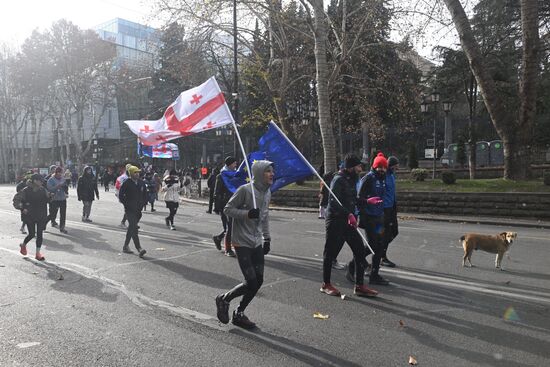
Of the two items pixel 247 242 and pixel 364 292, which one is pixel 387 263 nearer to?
pixel 364 292

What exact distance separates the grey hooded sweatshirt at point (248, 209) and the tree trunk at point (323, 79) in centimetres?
1496

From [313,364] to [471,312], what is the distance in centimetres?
233

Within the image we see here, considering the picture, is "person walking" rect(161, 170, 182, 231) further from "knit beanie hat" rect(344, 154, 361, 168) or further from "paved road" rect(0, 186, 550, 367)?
"knit beanie hat" rect(344, 154, 361, 168)

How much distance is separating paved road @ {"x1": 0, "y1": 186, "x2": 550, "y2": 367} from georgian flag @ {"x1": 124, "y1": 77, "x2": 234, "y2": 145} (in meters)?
2.33

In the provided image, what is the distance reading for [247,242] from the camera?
4.93 m

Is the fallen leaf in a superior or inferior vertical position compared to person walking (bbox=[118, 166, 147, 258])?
inferior

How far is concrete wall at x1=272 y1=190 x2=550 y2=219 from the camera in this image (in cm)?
1558

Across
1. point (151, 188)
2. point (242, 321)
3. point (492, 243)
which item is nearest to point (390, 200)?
point (492, 243)

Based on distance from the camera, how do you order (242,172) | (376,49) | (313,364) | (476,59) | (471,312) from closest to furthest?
(313,364), (471,312), (242,172), (476,59), (376,49)

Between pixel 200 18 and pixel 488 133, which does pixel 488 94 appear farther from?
pixel 488 133

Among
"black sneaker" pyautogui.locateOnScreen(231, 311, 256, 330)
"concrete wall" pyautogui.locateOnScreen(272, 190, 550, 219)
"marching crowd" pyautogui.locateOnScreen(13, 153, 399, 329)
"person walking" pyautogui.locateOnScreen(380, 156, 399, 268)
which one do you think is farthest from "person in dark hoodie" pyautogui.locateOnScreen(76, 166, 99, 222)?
"black sneaker" pyautogui.locateOnScreen(231, 311, 256, 330)

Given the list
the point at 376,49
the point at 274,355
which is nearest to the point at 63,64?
the point at 376,49

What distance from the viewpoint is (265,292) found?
6.39 m

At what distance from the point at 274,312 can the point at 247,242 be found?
1095mm
